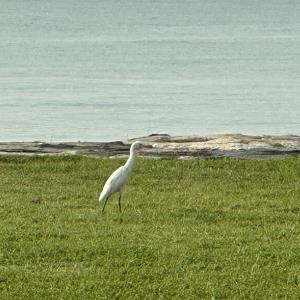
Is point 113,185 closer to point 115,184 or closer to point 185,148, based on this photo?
point 115,184

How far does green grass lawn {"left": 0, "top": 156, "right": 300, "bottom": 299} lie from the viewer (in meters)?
9.80

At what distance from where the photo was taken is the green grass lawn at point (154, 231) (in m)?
9.80

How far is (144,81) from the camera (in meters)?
40.6

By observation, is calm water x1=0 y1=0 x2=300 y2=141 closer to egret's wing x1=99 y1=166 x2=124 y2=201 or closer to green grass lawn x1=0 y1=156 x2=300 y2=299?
green grass lawn x1=0 y1=156 x2=300 y2=299

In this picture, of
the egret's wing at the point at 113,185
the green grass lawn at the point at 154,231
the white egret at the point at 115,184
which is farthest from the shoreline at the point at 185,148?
the egret's wing at the point at 113,185

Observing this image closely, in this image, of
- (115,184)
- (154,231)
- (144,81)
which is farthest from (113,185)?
(144,81)

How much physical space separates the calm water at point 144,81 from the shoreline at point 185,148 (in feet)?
24.2

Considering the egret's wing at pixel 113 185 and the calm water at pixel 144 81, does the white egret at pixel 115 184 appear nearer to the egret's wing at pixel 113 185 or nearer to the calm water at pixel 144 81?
the egret's wing at pixel 113 185

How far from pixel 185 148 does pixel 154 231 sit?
6409mm

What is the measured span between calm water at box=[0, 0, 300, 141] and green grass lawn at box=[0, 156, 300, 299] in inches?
432

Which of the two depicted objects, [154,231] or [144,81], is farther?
[144,81]

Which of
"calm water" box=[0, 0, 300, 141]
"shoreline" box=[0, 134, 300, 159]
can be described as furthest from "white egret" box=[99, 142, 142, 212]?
"calm water" box=[0, 0, 300, 141]

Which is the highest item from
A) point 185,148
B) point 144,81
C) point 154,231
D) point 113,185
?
point 144,81

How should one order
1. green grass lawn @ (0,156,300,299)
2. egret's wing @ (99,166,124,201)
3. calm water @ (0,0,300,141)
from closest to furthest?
green grass lawn @ (0,156,300,299), egret's wing @ (99,166,124,201), calm water @ (0,0,300,141)
